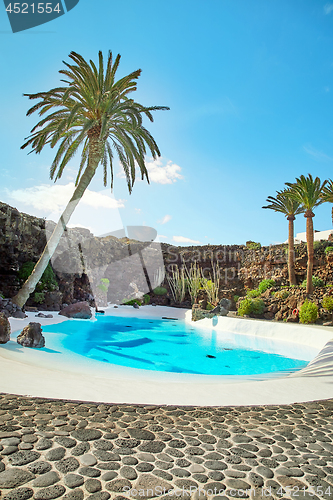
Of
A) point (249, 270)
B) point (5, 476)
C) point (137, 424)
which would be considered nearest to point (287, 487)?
point (137, 424)

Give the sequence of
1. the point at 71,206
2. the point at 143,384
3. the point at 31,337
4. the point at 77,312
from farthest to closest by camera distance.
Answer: the point at 77,312 → the point at 71,206 → the point at 31,337 → the point at 143,384

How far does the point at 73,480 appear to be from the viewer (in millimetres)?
1891

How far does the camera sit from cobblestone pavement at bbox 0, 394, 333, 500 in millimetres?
1876

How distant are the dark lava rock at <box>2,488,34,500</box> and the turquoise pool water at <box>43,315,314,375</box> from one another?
208 inches

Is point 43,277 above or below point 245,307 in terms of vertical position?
above

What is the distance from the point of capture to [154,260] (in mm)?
25094

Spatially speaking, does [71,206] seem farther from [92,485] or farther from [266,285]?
[266,285]

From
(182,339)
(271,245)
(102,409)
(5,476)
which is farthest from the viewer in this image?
(271,245)

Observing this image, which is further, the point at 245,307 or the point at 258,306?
the point at 245,307

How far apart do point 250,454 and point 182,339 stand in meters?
8.66

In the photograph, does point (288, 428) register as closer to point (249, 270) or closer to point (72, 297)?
point (72, 297)

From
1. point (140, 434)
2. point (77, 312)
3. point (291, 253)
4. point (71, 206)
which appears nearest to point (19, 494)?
point (140, 434)

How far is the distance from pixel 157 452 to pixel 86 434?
0.63m

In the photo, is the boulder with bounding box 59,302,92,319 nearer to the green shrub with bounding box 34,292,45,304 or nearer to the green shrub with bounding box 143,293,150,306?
the green shrub with bounding box 34,292,45,304
